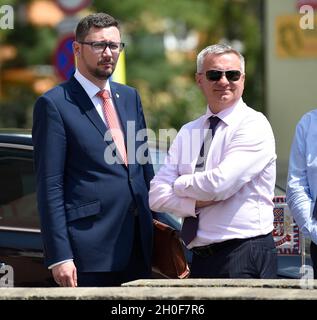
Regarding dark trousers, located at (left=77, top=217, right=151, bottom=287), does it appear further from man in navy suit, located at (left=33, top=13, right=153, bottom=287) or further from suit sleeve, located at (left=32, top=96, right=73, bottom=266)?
suit sleeve, located at (left=32, top=96, right=73, bottom=266)

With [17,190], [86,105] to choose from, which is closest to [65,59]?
[17,190]

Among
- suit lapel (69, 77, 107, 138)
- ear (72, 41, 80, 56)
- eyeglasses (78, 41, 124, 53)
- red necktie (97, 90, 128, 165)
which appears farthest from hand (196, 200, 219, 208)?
ear (72, 41, 80, 56)

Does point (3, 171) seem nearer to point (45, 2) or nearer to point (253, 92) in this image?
point (253, 92)

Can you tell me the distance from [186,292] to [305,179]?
1.37m

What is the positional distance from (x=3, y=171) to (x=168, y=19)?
1910cm

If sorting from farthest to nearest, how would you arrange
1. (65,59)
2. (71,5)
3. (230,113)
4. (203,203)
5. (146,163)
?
1. (71,5)
2. (65,59)
3. (146,163)
4. (230,113)
5. (203,203)

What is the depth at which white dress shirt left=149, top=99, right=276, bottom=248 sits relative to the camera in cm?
444

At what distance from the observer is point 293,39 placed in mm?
18703

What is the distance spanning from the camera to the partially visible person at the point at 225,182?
14.6 feet

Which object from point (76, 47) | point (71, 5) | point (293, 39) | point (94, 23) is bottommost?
point (293, 39)

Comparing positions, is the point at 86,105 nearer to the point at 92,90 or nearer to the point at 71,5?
the point at 92,90

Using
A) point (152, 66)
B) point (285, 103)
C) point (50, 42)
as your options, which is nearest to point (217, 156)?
point (285, 103)
